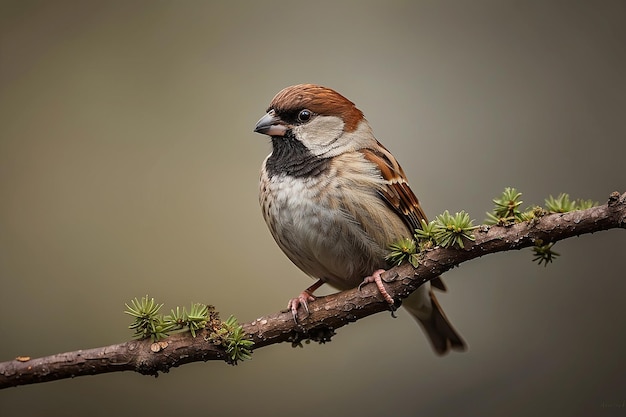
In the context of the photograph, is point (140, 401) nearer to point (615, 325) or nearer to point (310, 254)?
point (310, 254)

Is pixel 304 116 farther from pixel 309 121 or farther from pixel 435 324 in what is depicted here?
pixel 435 324

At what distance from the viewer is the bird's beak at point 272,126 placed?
1.89 meters

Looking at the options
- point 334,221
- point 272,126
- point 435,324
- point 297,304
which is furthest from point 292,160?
point 435,324

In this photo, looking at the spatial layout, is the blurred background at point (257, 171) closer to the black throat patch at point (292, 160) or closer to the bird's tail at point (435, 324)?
the bird's tail at point (435, 324)

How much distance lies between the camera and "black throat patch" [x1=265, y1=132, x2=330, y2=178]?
1.85 metres

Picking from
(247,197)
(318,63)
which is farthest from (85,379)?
(318,63)

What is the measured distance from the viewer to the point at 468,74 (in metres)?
2.88

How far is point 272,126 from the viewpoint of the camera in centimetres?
189

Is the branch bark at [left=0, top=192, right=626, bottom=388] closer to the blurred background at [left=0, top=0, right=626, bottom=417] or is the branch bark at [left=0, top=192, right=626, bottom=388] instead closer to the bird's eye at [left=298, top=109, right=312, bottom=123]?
the bird's eye at [left=298, top=109, right=312, bottom=123]

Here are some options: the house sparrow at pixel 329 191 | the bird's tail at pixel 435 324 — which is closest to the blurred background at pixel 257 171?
the bird's tail at pixel 435 324

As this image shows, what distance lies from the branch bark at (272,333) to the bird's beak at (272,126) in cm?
54

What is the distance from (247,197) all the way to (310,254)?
1091 mm

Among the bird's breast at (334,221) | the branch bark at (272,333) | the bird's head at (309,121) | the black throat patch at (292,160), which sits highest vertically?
the bird's head at (309,121)

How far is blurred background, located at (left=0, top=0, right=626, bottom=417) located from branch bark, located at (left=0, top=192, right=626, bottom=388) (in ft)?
3.77
